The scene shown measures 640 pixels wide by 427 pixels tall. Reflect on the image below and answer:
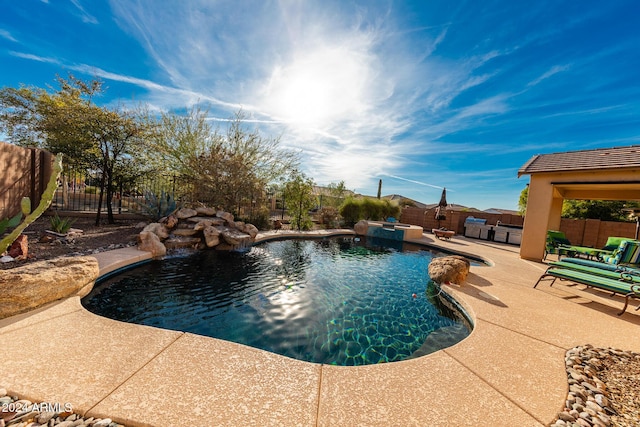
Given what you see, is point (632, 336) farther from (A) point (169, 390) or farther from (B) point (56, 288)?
(B) point (56, 288)

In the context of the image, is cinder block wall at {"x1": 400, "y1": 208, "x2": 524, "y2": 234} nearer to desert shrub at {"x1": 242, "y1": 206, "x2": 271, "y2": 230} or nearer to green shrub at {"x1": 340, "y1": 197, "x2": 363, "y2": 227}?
green shrub at {"x1": 340, "y1": 197, "x2": 363, "y2": 227}

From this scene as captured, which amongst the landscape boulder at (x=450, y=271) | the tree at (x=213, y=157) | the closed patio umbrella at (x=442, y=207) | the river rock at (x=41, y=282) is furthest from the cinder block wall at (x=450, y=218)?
the river rock at (x=41, y=282)

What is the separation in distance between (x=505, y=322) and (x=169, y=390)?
383cm

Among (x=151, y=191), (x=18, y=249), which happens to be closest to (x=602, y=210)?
(x=151, y=191)

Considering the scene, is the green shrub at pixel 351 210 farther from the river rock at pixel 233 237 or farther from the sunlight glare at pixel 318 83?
the river rock at pixel 233 237

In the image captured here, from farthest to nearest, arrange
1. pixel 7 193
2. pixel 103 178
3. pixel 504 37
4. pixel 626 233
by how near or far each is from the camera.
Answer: pixel 626 233 → pixel 103 178 → pixel 504 37 → pixel 7 193

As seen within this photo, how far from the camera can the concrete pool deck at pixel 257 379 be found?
1471mm

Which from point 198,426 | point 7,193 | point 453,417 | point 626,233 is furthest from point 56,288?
point 626,233

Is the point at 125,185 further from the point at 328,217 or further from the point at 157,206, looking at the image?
the point at 328,217

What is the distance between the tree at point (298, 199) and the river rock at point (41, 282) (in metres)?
8.68

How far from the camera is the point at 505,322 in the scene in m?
3.00

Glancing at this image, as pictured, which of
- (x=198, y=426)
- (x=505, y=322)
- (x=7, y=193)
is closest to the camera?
(x=198, y=426)

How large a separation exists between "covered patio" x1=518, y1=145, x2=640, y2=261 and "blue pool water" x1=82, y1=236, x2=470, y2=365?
195 inches

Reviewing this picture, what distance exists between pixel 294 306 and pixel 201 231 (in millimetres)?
4725
